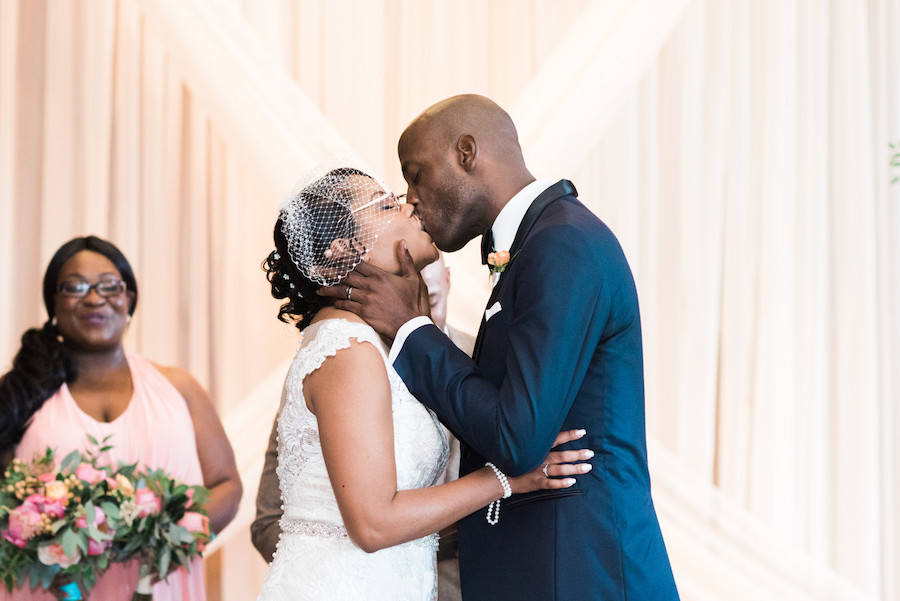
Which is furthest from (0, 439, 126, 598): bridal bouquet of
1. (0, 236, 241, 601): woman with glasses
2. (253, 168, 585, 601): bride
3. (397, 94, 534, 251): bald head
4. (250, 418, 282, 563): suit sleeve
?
(397, 94, 534, 251): bald head

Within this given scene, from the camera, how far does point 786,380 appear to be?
459cm

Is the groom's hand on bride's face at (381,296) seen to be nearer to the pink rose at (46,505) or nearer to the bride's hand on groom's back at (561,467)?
the bride's hand on groom's back at (561,467)

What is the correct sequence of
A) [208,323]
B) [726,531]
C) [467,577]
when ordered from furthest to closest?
[208,323] < [726,531] < [467,577]

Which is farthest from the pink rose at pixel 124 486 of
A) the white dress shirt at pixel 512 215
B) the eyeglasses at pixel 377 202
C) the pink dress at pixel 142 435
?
the white dress shirt at pixel 512 215

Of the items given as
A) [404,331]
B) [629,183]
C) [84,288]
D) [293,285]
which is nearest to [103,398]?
[84,288]

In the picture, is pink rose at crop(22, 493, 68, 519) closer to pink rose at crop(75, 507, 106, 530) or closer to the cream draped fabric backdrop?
pink rose at crop(75, 507, 106, 530)

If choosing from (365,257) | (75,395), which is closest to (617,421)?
(365,257)

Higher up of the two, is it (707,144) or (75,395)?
(707,144)

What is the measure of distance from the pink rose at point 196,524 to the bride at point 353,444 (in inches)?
40.4

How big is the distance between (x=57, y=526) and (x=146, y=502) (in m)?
0.28

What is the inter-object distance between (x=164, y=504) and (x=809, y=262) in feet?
10.5

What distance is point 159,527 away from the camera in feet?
10.4

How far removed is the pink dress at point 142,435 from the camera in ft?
12.1

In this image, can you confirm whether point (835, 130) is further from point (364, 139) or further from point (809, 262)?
point (364, 139)
